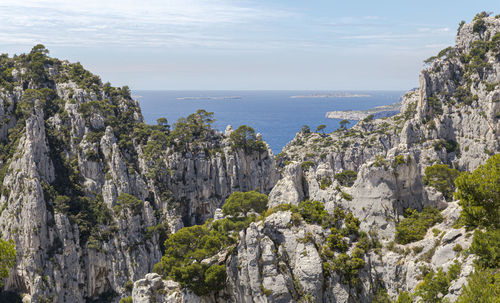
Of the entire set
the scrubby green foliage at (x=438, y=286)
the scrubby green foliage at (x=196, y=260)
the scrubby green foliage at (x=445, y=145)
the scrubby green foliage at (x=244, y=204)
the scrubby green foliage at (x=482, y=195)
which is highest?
the scrubby green foliage at (x=482, y=195)

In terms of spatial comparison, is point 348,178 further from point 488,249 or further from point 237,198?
point 488,249

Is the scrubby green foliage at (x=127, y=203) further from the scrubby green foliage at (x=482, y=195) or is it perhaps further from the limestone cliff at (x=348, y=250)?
the scrubby green foliage at (x=482, y=195)

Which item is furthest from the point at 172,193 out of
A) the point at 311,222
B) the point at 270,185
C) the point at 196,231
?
the point at 311,222

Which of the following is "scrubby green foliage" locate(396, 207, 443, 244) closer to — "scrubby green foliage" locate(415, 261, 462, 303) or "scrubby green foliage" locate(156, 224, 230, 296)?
"scrubby green foliage" locate(415, 261, 462, 303)

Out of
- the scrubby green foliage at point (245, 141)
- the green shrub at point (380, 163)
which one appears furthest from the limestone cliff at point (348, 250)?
the scrubby green foliage at point (245, 141)

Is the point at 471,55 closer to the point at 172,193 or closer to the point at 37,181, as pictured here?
the point at 172,193
